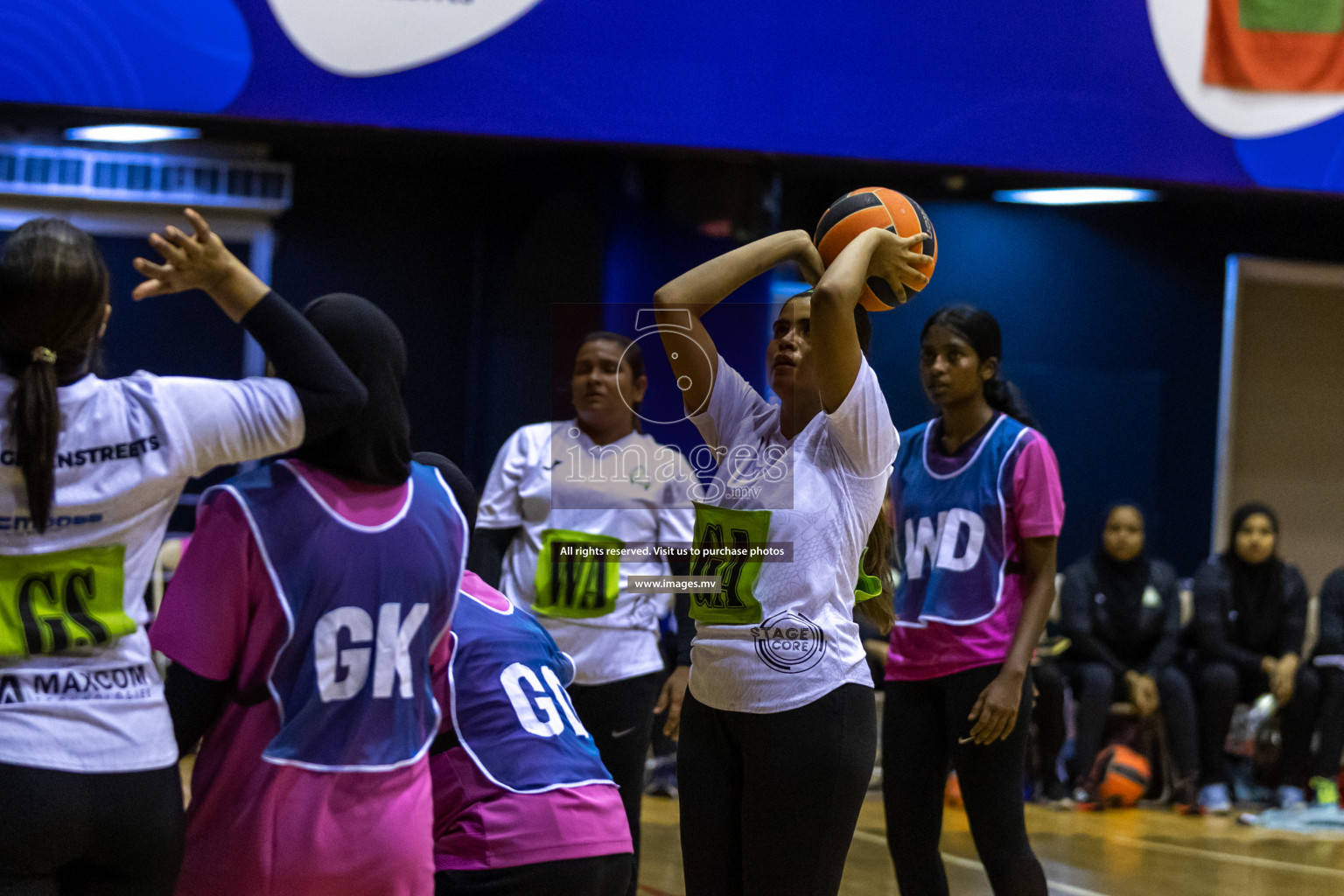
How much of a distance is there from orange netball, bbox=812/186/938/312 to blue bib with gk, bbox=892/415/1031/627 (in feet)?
2.60

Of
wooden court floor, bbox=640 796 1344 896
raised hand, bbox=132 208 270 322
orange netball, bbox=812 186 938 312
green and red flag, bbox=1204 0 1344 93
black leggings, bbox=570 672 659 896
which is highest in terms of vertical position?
green and red flag, bbox=1204 0 1344 93

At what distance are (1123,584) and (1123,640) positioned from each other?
0.28 metres

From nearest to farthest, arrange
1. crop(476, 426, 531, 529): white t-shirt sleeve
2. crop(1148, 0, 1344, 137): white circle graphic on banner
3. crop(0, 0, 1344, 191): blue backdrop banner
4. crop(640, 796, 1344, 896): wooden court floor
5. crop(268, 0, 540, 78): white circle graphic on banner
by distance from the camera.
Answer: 1. crop(476, 426, 531, 529): white t-shirt sleeve
2. crop(640, 796, 1344, 896): wooden court floor
3. crop(0, 0, 1344, 191): blue backdrop banner
4. crop(268, 0, 540, 78): white circle graphic on banner
5. crop(1148, 0, 1344, 137): white circle graphic on banner

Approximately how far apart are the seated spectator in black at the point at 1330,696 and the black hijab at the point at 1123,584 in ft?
3.02

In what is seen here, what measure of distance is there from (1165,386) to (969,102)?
9.56 feet

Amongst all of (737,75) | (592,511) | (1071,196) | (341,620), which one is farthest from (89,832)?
(1071,196)

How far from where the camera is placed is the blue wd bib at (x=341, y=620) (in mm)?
1783

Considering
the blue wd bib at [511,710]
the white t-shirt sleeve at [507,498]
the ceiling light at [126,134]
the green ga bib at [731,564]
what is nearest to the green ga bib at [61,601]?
the blue wd bib at [511,710]

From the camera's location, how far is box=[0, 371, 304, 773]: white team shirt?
1.68m

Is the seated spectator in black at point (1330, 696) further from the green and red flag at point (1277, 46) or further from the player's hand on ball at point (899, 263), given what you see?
the player's hand on ball at point (899, 263)

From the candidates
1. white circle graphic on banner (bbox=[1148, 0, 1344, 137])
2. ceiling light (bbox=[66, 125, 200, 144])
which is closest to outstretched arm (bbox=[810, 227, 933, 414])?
white circle graphic on banner (bbox=[1148, 0, 1344, 137])

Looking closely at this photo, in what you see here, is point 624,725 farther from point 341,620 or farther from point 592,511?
point 341,620

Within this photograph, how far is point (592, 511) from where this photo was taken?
12.4 ft

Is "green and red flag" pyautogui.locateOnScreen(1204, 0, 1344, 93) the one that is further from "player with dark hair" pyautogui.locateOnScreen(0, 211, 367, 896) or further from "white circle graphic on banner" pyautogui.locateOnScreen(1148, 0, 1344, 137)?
"player with dark hair" pyautogui.locateOnScreen(0, 211, 367, 896)
